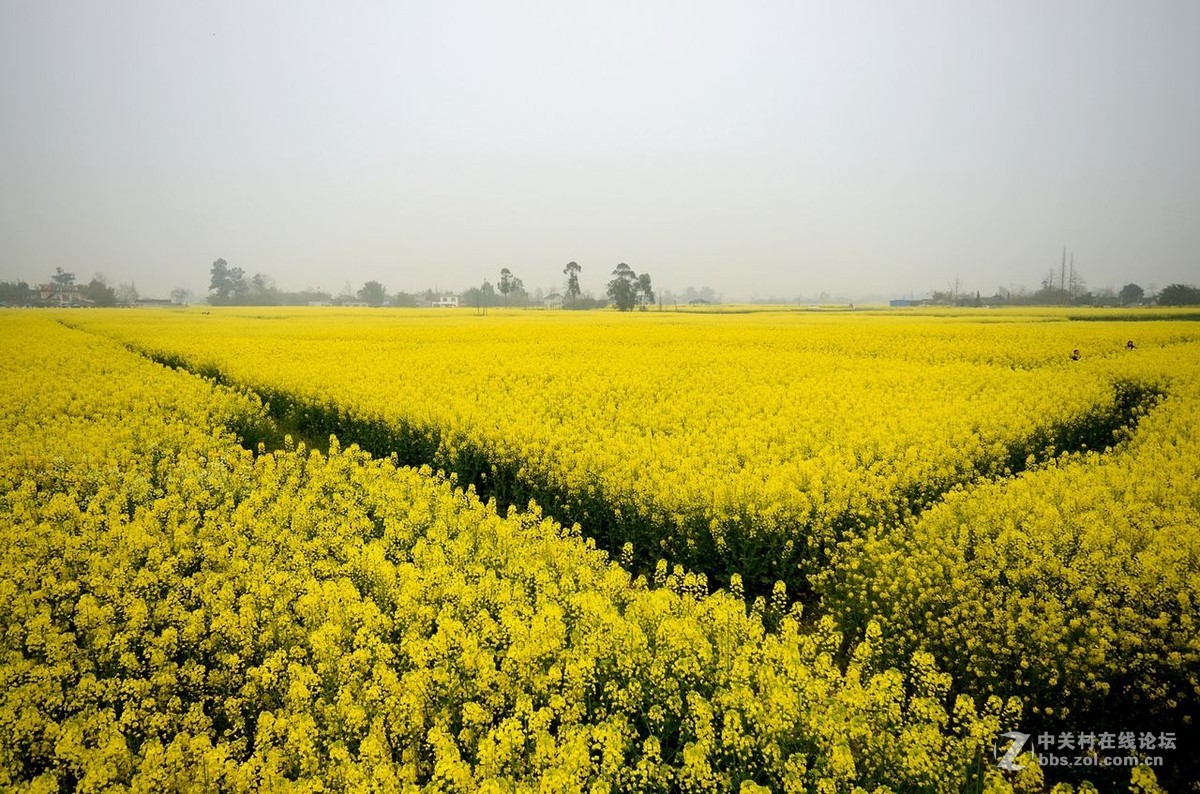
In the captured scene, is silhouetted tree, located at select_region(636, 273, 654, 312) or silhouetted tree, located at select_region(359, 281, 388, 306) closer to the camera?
silhouetted tree, located at select_region(636, 273, 654, 312)

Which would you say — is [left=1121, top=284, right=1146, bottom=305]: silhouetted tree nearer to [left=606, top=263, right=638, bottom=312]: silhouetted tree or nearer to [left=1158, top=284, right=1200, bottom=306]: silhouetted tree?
[left=1158, top=284, right=1200, bottom=306]: silhouetted tree

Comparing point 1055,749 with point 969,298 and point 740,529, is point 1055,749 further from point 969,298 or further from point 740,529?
point 969,298

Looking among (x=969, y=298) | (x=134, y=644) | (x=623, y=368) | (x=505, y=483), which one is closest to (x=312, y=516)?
(x=134, y=644)

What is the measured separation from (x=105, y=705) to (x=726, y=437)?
716 centimetres

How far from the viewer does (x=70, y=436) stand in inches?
327

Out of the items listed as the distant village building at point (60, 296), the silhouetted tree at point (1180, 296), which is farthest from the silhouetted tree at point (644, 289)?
the distant village building at point (60, 296)

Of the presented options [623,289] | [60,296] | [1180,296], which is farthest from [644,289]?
[60,296]

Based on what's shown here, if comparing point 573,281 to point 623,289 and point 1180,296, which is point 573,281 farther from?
point 1180,296
